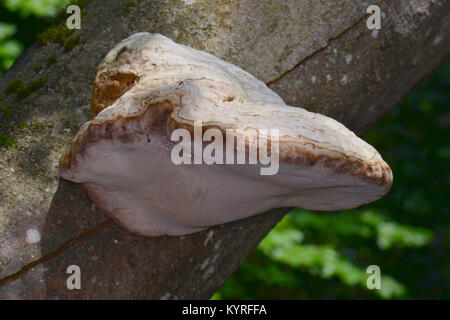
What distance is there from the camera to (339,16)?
2268 mm

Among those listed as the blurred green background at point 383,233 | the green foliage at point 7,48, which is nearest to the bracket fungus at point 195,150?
the green foliage at point 7,48

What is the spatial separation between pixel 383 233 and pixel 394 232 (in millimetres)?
120

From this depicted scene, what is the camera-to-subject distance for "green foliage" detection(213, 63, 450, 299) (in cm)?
533

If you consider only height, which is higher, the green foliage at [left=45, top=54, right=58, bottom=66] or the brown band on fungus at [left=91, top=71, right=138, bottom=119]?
the green foliage at [left=45, top=54, right=58, bottom=66]

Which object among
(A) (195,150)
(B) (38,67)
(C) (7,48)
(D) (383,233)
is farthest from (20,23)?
(D) (383,233)

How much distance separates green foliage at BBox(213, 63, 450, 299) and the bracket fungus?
317 cm

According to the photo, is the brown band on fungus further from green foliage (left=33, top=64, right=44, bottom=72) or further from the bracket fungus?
green foliage (left=33, top=64, right=44, bottom=72)

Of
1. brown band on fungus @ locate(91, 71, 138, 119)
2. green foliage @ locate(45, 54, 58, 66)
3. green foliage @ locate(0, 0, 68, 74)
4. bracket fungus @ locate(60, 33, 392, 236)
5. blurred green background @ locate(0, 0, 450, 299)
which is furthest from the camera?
blurred green background @ locate(0, 0, 450, 299)

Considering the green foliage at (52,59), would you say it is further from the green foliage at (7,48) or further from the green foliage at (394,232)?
the green foliage at (394,232)

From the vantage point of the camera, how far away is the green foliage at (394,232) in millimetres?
5332

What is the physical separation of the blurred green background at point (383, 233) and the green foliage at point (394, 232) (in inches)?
0.4

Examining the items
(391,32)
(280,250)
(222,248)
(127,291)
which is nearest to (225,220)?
(222,248)

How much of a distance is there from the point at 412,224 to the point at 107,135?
237 inches

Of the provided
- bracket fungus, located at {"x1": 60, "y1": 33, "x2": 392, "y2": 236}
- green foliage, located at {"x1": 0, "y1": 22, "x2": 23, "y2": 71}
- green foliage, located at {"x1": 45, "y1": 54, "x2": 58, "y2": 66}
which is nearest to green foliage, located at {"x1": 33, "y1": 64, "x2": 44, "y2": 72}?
green foliage, located at {"x1": 45, "y1": 54, "x2": 58, "y2": 66}
